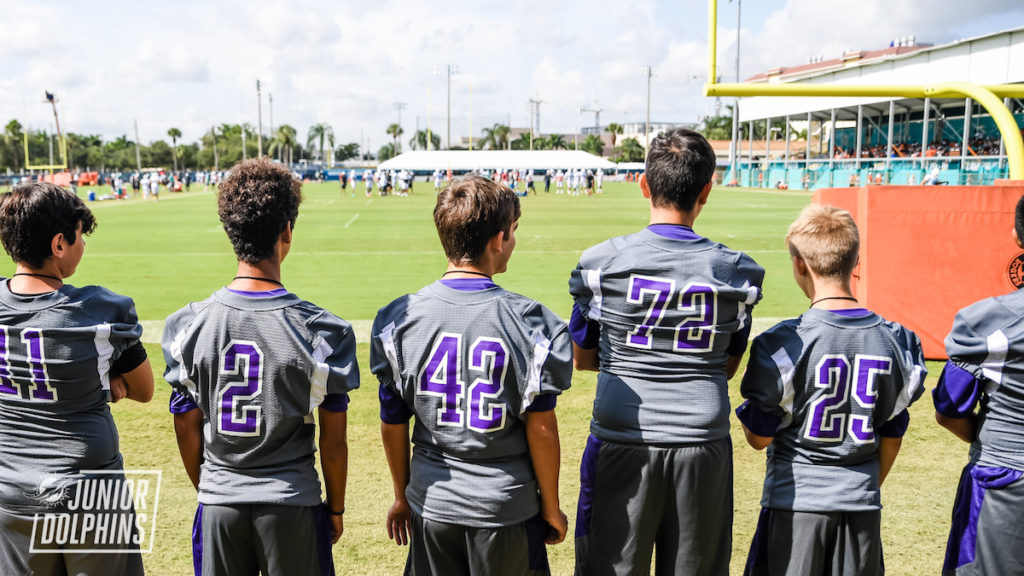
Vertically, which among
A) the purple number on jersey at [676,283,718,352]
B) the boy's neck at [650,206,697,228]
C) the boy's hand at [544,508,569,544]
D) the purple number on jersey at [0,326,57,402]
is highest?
the boy's neck at [650,206,697,228]

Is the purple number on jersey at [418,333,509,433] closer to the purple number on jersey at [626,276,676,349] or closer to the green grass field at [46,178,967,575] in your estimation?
the purple number on jersey at [626,276,676,349]

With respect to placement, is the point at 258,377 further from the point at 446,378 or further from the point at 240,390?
the point at 446,378

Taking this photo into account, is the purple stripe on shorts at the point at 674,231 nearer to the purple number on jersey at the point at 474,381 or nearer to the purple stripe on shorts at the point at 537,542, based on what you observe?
the purple number on jersey at the point at 474,381

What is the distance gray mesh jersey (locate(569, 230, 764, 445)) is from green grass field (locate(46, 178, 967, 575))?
1291mm

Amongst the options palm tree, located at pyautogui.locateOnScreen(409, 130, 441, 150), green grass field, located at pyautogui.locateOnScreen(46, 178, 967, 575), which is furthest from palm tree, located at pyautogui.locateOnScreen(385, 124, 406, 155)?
green grass field, located at pyautogui.locateOnScreen(46, 178, 967, 575)

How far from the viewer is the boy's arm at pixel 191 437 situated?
8.96ft

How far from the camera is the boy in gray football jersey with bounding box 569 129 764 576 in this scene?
2.77 metres

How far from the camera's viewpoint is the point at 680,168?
9.43ft

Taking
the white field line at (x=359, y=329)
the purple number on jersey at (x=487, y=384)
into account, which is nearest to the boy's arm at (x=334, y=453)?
the purple number on jersey at (x=487, y=384)

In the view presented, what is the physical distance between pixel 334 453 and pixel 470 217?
3.03ft

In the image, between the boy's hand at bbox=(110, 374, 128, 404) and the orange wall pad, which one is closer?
the boy's hand at bbox=(110, 374, 128, 404)

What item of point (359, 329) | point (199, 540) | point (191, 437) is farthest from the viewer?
point (359, 329)

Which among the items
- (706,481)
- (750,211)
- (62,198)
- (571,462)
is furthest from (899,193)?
(750,211)

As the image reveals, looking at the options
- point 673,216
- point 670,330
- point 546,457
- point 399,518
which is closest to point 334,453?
point 399,518
